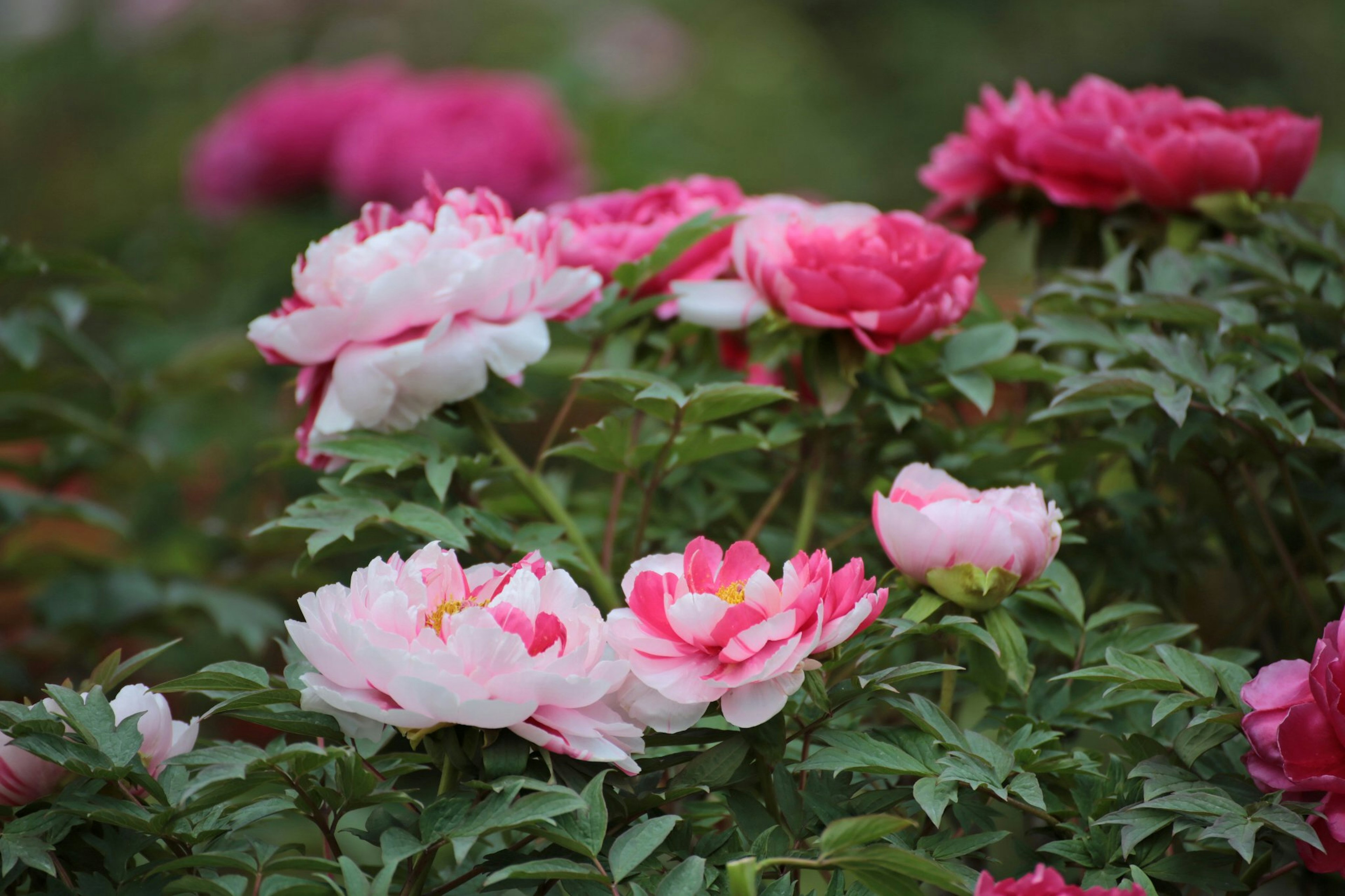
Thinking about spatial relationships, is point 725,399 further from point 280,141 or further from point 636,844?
point 280,141

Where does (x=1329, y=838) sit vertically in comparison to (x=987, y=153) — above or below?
below

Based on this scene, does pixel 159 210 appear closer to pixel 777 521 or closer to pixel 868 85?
pixel 777 521

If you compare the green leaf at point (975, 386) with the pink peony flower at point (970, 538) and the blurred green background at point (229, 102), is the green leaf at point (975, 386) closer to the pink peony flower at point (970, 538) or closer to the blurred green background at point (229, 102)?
the pink peony flower at point (970, 538)

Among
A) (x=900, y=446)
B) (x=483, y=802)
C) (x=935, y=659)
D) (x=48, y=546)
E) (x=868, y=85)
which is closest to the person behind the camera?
(x=483, y=802)

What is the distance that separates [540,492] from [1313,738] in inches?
15.2

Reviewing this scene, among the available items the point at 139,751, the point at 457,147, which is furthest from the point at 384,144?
the point at 139,751

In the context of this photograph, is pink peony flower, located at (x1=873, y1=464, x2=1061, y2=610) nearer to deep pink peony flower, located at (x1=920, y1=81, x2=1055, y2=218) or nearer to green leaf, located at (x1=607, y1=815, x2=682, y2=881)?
green leaf, located at (x1=607, y1=815, x2=682, y2=881)

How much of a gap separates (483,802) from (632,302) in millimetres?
351

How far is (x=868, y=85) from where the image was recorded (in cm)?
375

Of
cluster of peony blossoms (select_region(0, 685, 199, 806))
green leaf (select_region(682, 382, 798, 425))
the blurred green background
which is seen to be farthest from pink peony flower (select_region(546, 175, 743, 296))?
cluster of peony blossoms (select_region(0, 685, 199, 806))

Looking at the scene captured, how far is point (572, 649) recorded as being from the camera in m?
0.45

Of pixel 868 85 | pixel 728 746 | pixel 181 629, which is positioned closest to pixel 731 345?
pixel 728 746

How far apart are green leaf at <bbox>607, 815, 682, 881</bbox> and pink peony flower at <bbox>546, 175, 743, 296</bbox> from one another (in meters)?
0.34

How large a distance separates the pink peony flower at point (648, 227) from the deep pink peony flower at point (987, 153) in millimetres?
162
